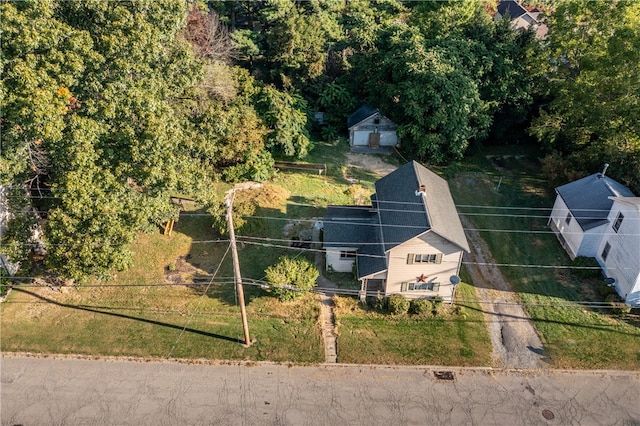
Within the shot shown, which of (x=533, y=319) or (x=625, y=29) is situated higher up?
(x=625, y=29)

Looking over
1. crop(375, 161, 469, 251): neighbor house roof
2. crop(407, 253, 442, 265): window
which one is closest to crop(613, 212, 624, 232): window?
crop(375, 161, 469, 251): neighbor house roof

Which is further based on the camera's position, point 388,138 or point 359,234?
point 388,138

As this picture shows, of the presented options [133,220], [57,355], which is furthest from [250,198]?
[57,355]

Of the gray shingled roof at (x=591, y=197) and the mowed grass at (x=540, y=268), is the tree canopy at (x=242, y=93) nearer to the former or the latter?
the gray shingled roof at (x=591, y=197)

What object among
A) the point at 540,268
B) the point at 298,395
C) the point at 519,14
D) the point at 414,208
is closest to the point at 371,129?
the point at 414,208

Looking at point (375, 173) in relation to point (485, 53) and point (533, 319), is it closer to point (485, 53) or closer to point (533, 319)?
point (485, 53)

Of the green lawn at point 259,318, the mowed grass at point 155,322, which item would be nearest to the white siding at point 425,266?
the green lawn at point 259,318

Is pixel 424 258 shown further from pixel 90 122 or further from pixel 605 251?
pixel 90 122
